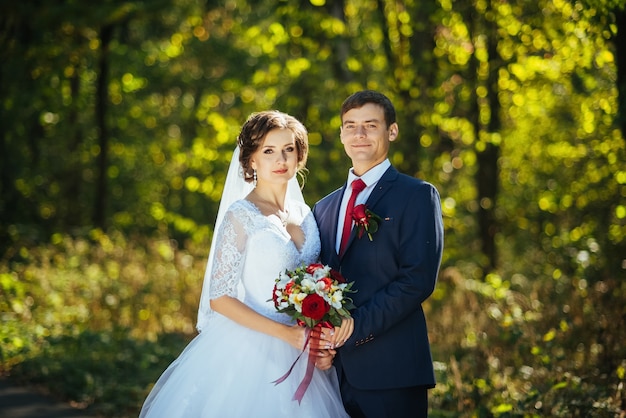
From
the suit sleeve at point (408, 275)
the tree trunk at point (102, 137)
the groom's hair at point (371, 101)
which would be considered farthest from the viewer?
the tree trunk at point (102, 137)

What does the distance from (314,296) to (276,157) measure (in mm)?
920

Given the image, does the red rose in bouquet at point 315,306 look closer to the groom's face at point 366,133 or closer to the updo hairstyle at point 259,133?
the groom's face at point 366,133

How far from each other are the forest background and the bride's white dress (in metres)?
1.66

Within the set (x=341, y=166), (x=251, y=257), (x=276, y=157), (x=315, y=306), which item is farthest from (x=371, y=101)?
(x=341, y=166)

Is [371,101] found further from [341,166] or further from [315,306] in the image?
[341,166]

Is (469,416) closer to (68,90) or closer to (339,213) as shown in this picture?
(339,213)

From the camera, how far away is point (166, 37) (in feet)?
50.4

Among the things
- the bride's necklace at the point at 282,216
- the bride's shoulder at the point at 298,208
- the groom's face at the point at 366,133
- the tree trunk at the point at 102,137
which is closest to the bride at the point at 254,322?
the bride's necklace at the point at 282,216

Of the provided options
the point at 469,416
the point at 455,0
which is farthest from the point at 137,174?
the point at 469,416

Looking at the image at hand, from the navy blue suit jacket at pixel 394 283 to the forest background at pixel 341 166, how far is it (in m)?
1.41

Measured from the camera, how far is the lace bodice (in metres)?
3.96

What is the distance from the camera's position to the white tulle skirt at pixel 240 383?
386 centimetres

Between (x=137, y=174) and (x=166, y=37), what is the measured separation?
369 centimetres

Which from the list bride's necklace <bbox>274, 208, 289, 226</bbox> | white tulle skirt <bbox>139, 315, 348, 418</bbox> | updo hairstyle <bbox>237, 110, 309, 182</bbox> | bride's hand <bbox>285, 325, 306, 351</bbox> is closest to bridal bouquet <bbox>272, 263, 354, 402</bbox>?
bride's hand <bbox>285, 325, 306, 351</bbox>
